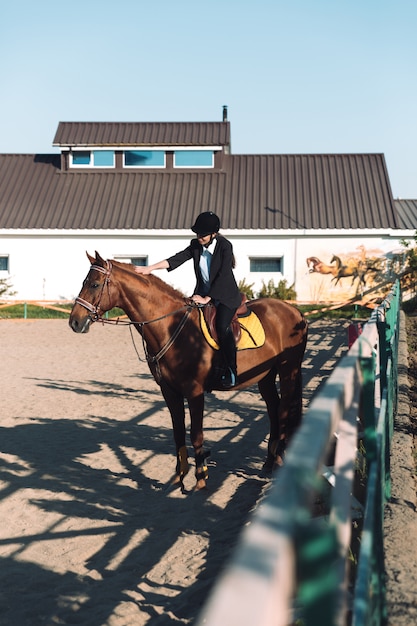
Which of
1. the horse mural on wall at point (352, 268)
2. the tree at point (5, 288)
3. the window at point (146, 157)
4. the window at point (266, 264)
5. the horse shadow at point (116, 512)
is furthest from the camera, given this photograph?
the window at point (146, 157)

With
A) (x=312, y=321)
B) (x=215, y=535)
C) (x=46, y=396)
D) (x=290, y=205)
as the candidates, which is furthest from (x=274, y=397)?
(x=290, y=205)

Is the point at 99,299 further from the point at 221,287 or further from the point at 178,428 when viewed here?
the point at 178,428

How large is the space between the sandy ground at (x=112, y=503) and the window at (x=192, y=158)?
21550 mm

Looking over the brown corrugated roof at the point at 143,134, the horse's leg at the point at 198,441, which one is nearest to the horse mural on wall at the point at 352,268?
the brown corrugated roof at the point at 143,134

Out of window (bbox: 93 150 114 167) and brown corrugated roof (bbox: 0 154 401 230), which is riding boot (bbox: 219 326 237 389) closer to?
brown corrugated roof (bbox: 0 154 401 230)

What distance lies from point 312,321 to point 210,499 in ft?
66.8

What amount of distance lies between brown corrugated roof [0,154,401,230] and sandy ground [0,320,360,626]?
18.2 metres

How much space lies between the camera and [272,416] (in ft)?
30.0

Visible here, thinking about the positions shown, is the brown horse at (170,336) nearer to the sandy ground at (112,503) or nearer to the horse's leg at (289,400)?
the horse's leg at (289,400)

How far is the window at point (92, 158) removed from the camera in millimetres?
35344

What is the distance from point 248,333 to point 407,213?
32635mm

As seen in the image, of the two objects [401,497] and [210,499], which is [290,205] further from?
[401,497]

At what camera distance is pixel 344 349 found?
19391 mm

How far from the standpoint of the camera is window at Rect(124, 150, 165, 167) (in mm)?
35125
